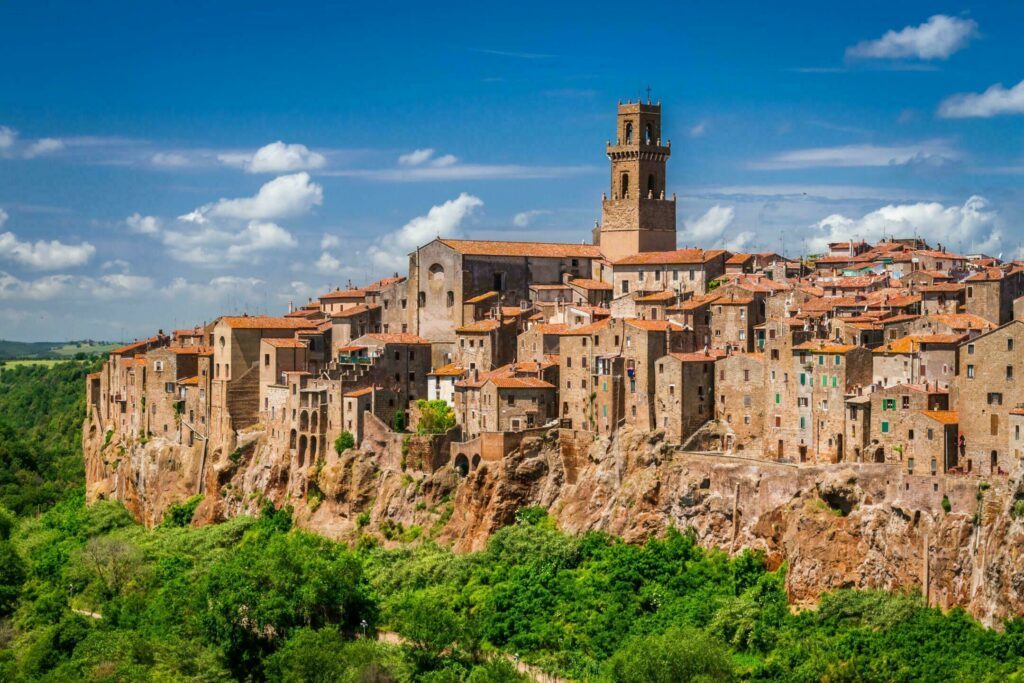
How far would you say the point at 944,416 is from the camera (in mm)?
62094

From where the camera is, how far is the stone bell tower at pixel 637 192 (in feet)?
310

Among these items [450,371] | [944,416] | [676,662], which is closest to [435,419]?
[450,371]

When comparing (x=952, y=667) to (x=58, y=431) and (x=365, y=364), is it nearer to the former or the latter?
(x=365, y=364)

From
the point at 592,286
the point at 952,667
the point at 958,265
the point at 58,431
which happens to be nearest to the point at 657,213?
the point at 592,286

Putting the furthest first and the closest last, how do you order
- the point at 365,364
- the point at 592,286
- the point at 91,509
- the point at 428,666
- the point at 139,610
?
the point at 91,509 < the point at 592,286 < the point at 365,364 < the point at 139,610 < the point at 428,666

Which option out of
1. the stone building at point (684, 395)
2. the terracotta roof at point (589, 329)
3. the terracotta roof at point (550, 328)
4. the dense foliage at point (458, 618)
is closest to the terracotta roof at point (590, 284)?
the terracotta roof at point (550, 328)

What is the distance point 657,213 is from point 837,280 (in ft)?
42.2

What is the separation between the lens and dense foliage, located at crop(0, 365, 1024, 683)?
5950 cm

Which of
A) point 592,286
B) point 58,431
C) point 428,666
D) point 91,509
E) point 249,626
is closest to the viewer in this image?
point 428,666

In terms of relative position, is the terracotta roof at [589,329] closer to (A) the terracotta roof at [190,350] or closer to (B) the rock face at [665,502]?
(B) the rock face at [665,502]

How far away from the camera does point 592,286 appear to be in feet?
294

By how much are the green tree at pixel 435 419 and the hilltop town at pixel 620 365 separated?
48 centimetres

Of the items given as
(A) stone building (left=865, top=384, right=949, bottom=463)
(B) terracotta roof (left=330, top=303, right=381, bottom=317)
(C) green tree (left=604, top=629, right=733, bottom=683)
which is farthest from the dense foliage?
(B) terracotta roof (left=330, top=303, right=381, bottom=317)

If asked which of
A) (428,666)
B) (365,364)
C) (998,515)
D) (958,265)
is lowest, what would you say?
(428,666)
